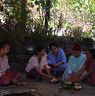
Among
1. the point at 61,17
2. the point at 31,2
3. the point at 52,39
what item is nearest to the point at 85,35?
the point at 61,17

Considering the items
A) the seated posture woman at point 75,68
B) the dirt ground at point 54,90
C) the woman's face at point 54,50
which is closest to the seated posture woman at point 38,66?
the woman's face at point 54,50

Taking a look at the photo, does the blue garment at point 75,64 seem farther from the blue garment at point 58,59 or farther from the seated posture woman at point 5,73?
the seated posture woman at point 5,73

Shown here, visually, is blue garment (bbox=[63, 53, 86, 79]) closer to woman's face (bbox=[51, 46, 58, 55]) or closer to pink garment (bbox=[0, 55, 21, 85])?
woman's face (bbox=[51, 46, 58, 55])

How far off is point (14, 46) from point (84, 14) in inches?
163

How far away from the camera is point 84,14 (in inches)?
497

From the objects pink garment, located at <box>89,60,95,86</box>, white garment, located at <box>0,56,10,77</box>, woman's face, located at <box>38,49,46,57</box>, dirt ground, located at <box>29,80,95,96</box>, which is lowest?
dirt ground, located at <box>29,80,95,96</box>

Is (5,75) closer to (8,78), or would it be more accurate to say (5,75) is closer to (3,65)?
(8,78)

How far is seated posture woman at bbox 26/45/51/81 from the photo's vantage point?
8304 mm

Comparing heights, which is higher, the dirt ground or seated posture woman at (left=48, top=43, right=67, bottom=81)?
seated posture woman at (left=48, top=43, right=67, bottom=81)

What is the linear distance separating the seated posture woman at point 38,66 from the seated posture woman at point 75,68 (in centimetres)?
50

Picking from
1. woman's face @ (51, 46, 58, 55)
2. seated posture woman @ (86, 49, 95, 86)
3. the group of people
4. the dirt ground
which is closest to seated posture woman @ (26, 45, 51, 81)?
the group of people

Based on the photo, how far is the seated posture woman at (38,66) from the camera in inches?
327

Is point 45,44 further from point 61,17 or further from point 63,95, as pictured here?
point 63,95

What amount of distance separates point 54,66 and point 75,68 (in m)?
0.70
